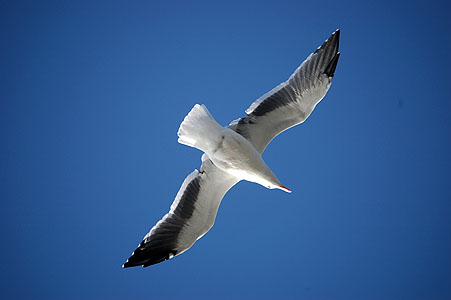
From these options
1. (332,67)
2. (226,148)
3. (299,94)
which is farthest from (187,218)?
(332,67)

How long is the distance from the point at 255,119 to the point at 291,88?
0.37m

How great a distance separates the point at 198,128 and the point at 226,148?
269 mm

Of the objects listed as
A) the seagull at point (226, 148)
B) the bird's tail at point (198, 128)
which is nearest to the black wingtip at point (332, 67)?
the seagull at point (226, 148)

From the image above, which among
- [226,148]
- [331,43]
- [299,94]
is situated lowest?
[226,148]

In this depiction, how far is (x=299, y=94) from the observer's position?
8.20ft

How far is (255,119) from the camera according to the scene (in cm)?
258

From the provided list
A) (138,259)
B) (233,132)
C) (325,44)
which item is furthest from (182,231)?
(325,44)

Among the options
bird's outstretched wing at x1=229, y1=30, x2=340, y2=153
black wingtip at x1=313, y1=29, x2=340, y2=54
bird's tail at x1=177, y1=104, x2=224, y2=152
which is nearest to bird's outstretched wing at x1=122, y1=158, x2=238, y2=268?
bird's tail at x1=177, y1=104, x2=224, y2=152

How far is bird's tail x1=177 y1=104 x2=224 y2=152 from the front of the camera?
2414mm

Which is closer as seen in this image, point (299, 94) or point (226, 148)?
point (226, 148)

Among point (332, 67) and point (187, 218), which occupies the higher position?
point (332, 67)

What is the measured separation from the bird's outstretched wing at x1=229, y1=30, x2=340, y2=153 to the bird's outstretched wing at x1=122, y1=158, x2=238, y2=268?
19.0 inches

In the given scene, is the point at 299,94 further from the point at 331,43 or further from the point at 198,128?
the point at 198,128

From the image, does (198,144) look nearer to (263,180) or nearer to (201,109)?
(201,109)
